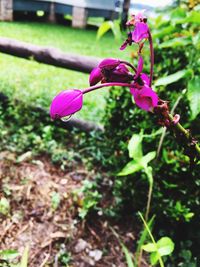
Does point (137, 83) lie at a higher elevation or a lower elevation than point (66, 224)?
higher

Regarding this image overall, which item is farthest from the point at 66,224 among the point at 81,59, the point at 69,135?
the point at 81,59

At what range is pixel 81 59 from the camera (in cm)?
300

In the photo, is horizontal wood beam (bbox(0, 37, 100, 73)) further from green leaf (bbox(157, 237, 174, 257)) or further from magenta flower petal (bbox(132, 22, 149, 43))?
magenta flower petal (bbox(132, 22, 149, 43))

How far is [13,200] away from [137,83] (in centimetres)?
183

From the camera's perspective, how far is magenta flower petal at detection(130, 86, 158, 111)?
56 centimetres

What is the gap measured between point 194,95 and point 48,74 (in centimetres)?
414

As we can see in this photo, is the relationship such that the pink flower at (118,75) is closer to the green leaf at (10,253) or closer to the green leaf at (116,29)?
the green leaf at (10,253)

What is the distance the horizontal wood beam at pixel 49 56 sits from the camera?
9.78 ft

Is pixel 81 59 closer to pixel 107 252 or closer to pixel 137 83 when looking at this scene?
pixel 107 252

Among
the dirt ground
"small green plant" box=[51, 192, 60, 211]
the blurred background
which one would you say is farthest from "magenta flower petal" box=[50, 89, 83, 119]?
"small green plant" box=[51, 192, 60, 211]

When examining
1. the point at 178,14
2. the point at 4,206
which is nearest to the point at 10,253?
the point at 4,206

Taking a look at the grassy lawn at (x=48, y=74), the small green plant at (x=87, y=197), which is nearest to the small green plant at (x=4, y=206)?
the small green plant at (x=87, y=197)

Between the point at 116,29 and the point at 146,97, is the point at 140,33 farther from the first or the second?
the point at 116,29

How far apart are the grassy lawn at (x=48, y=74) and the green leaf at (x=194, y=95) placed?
2.73 feet
